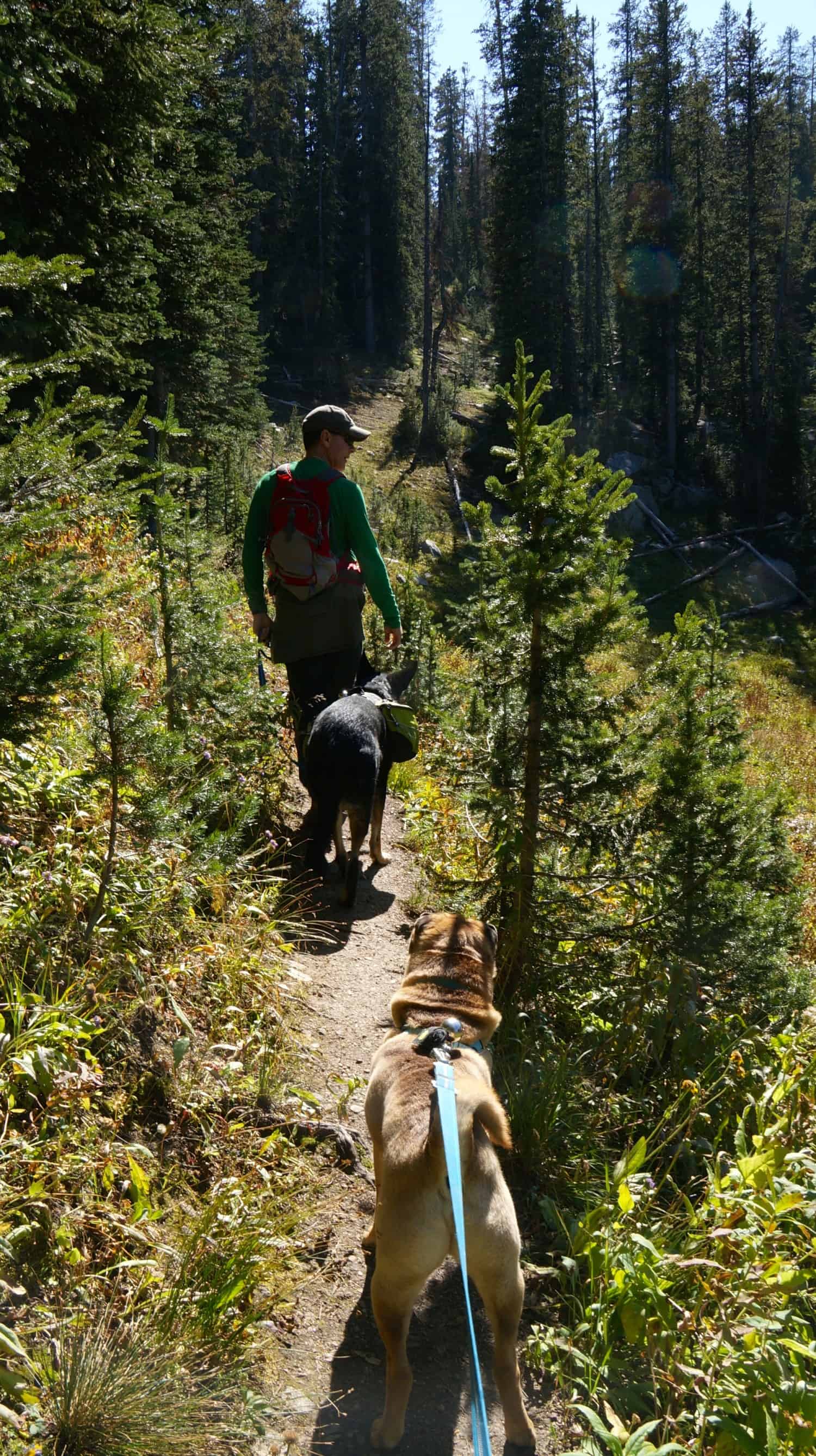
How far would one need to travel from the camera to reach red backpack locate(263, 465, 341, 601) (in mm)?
5156

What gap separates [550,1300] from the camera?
9.86ft

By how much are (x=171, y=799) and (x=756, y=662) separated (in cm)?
2007

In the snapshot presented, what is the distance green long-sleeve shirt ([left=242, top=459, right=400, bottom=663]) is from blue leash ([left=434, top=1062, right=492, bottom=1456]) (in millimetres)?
3336

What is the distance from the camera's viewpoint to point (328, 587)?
5.25m

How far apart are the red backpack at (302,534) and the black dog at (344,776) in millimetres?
709

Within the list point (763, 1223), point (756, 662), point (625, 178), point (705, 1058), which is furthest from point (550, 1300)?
point (625, 178)

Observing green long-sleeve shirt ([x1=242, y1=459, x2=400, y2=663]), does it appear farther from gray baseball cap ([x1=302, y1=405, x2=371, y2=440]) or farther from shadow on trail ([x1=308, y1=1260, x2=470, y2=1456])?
shadow on trail ([x1=308, y1=1260, x2=470, y2=1456])

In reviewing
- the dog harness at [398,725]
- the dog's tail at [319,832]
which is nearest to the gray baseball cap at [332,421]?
the dog harness at [398,725]

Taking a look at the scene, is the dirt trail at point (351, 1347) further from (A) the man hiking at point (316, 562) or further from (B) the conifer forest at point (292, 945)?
(A) the man hiking at point (316, 562)

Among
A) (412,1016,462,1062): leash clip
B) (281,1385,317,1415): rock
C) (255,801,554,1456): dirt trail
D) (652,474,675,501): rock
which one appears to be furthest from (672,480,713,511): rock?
(281,1385,317,1415): rock

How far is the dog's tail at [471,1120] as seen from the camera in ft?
7.70

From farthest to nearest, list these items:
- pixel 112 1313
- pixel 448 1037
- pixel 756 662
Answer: pixel 756 662 → pixel 448 1037 → pixel 112 1313

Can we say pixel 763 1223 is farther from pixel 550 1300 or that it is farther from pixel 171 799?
pixel 171 799

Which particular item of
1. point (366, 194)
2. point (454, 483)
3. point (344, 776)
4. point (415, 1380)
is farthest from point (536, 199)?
point (415, 1380)
